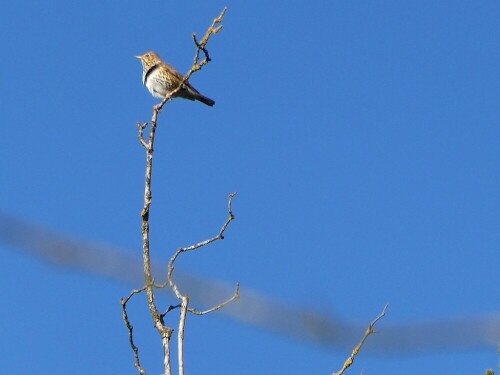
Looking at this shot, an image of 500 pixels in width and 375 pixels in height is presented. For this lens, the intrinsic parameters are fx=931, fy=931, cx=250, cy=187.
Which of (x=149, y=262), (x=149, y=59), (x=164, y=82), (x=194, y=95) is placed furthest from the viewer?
(x=149, y=59)

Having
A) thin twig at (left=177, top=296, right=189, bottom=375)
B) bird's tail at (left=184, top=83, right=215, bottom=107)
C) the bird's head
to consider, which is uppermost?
the bird's head

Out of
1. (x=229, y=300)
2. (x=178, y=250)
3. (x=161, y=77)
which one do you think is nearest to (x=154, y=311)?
(x=178, y=250)

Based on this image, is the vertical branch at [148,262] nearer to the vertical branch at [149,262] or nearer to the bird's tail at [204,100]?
the vertical branch at [149,262]

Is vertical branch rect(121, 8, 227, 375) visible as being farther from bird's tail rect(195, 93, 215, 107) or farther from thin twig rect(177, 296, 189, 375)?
bird's tail rect(195, 93, 215, 107)

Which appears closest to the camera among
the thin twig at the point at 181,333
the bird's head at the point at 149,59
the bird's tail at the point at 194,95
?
the thin twig at the point at 181,333

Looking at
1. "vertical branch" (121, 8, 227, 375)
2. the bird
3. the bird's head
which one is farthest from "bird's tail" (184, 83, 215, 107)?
"vertical branch" (121, 8, 227, 375)

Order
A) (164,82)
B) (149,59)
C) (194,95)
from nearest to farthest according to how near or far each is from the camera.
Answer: (194,95)
(164,82)
(149,59)

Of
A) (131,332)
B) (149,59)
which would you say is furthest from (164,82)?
(131,332)

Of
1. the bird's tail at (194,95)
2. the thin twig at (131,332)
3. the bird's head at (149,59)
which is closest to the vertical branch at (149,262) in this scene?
the thin twig at (131,332)

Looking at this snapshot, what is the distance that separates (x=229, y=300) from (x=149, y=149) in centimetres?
373

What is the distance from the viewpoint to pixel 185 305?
421cm

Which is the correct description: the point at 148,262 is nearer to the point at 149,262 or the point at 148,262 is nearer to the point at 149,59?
the point at 149,262

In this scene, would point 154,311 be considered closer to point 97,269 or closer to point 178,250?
point 178,250

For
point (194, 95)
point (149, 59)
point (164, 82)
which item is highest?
point (149, 59)
